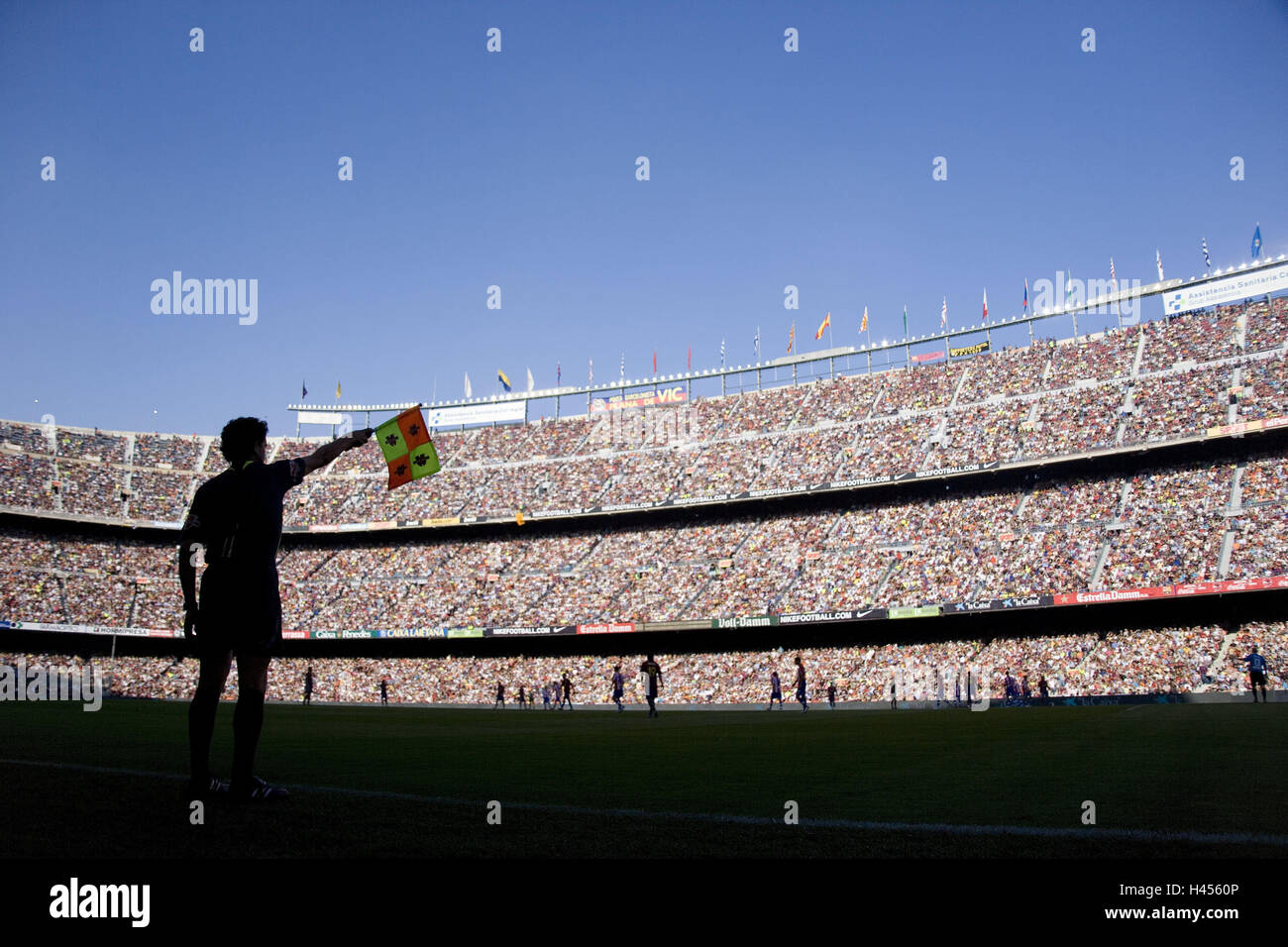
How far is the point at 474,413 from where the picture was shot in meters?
69.6

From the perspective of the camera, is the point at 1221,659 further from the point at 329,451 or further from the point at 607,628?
the point at 329,451

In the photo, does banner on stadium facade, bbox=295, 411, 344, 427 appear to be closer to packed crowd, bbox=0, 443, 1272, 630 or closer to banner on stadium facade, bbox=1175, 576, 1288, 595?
packed crowd, bbox=0, 443, 1272, 630

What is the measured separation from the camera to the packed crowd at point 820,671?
34.9 metres

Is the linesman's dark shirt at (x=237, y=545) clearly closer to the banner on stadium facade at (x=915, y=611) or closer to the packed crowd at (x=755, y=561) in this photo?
the banner on stadium facade at (x=915, y=611)

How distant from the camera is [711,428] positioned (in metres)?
59.9

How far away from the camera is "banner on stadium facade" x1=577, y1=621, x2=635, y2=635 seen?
47.6 m

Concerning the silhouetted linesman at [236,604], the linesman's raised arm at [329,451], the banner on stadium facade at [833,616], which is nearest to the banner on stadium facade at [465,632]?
the banner on stadium facade at [833,616]

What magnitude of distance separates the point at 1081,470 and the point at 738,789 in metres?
43.5

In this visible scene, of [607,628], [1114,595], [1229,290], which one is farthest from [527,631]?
[1229,290]

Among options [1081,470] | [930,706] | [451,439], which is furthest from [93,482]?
[1081,470]

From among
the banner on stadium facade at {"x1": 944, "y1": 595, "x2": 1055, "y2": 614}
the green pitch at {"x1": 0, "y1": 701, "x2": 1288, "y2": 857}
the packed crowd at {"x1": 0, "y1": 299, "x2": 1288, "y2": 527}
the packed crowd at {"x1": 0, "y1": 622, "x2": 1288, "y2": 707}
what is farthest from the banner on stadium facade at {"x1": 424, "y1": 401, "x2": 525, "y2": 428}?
the green pitch at {"x1": 0, "y1": 701, "x2": 1288, "y2": 857}

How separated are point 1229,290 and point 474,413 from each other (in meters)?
51.2

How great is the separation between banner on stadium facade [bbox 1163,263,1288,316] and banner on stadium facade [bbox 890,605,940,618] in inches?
960

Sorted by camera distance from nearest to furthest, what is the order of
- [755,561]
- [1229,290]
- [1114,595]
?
[1114,595] < [1229,290] < [755,561]
